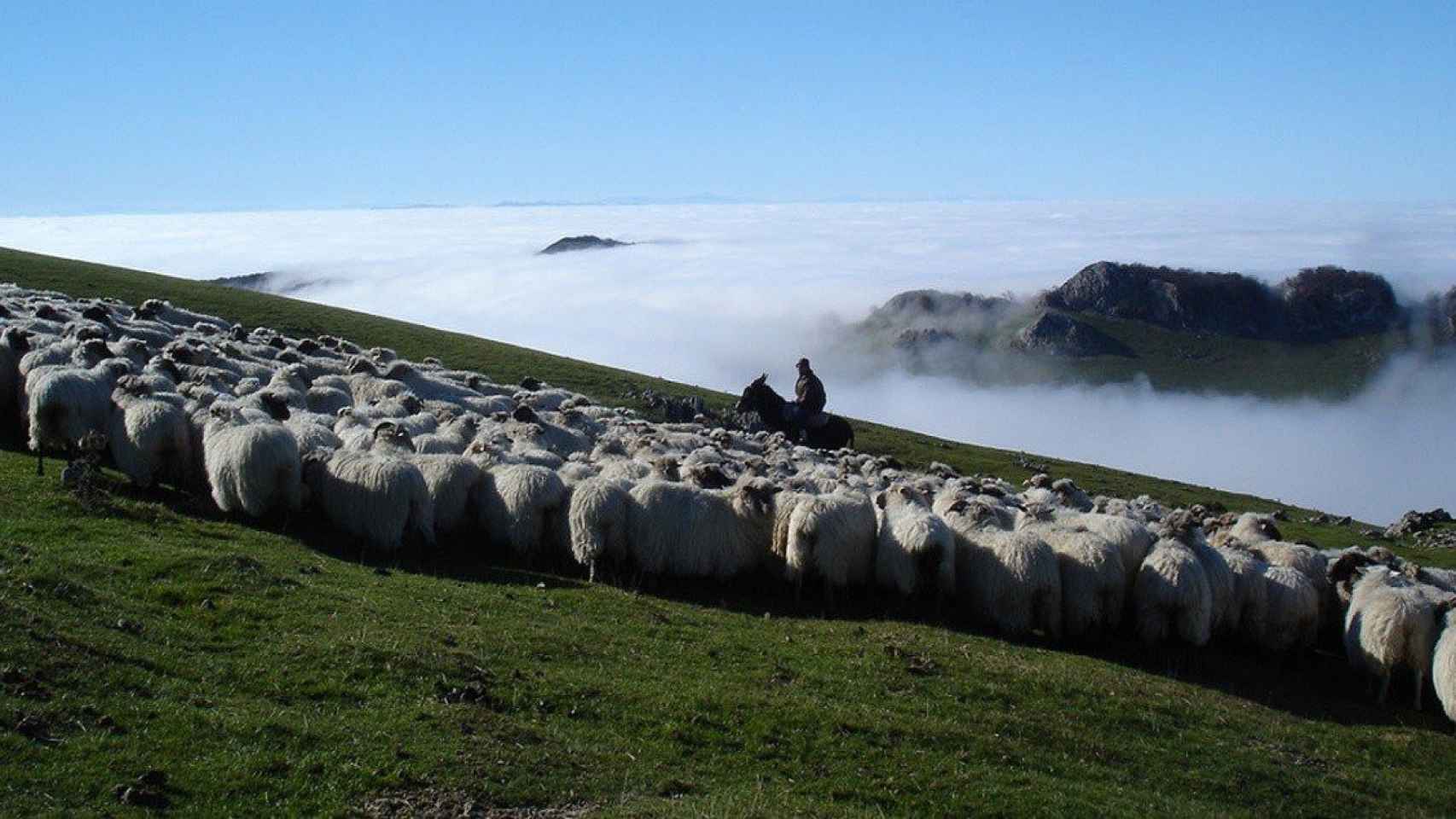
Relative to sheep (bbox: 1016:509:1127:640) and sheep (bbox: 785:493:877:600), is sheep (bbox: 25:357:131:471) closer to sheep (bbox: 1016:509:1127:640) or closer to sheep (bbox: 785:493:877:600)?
sheep (bbox: 785:493:877:600)

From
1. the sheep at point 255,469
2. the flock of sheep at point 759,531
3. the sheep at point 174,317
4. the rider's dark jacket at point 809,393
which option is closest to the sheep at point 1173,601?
the flock of sheep at point 759,531

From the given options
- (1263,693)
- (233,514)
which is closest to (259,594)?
(233,514)

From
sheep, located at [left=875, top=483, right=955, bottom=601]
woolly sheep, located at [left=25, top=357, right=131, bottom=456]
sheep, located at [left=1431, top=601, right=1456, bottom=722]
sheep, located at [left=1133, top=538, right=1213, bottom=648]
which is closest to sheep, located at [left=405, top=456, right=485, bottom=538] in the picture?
woolly sheep, located at [left=25, top=357, right=131, bottom=456]

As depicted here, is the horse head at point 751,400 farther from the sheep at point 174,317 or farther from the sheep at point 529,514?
the sheep at point 529,514

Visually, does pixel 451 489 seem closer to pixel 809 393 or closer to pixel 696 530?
pixel 696 530

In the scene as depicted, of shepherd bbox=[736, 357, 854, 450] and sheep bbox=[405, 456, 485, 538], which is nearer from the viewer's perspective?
sheep bbox=[405, 456, 485, 538]

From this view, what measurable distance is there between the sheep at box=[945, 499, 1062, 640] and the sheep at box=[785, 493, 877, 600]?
1508 millimetres

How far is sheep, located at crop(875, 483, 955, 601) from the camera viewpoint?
18875mm

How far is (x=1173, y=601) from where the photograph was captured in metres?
18.2

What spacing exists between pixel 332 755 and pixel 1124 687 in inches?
390

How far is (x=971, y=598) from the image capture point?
18891 millimetres

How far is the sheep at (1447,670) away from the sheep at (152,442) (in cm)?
1900

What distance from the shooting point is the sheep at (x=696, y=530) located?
19297 mm

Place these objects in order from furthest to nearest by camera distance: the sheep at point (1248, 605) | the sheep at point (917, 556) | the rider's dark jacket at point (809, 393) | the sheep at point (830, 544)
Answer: the rider's dark jacket at point (809, 393) < the sheep at point (1248, 605) < the sheep at point (830, 544) < the sheep at point (917, 556)
